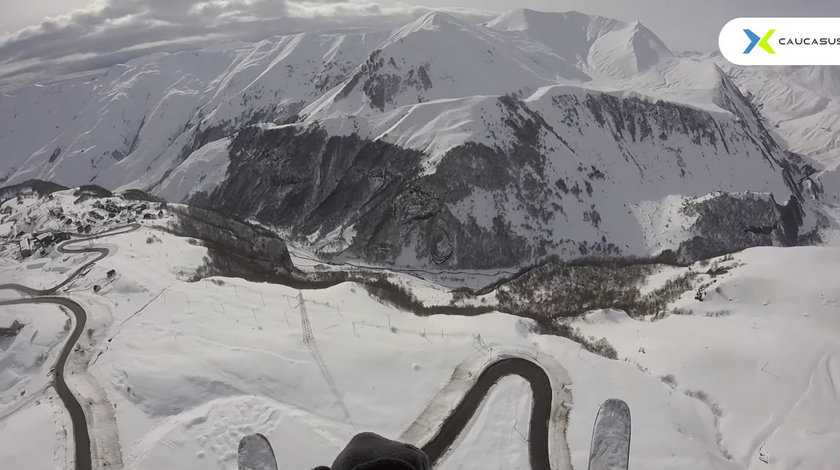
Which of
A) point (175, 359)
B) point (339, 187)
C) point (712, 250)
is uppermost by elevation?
point (175, 359)

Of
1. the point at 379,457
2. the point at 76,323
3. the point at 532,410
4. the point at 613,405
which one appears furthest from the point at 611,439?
the point at 76,323

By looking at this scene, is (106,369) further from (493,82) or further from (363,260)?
(493,82)

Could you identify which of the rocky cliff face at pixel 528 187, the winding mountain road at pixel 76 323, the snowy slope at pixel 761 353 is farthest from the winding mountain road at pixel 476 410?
the rocky cliff face at pixel 528 187

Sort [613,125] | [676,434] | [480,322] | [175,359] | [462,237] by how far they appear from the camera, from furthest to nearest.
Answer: [613,125] → [462,237] → [480,322] → [175,359] → [676,434]

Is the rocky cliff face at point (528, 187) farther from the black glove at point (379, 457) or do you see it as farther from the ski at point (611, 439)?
the black glove at point (379, 457)

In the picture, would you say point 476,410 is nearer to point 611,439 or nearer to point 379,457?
point 611,439

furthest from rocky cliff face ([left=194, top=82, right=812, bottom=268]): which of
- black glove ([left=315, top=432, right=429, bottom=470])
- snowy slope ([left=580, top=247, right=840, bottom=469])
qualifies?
black glove ([left=315, top=432, right=429, bottom=470])

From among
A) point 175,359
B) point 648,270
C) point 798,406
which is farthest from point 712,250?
point 175,359
